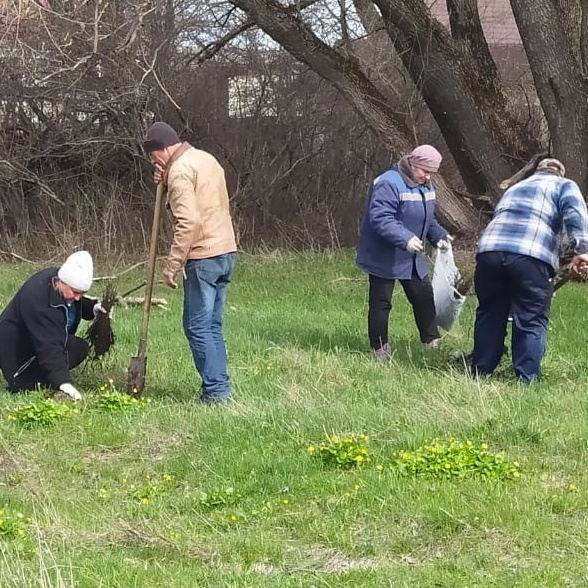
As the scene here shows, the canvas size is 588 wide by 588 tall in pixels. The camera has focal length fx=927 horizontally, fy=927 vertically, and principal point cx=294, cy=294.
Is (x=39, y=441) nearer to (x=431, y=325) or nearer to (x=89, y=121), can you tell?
(x=431, y=325)

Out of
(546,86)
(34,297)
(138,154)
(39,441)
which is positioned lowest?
(39,441)

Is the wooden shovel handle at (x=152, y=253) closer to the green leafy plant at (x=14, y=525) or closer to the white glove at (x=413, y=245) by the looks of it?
the white glove at (x=413, y=245)

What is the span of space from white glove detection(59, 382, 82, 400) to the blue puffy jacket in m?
2.50

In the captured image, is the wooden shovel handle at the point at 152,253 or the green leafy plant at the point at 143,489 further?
the wooden shovel handle at the point at 152,253

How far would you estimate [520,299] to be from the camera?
20.7 ft

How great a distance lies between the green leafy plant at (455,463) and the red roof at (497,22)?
15258 mm

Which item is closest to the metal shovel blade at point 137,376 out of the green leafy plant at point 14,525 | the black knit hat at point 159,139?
the black knit hat at point 159,139

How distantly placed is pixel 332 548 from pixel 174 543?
680 millimetres

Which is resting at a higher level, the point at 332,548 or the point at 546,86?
the point at 546,86

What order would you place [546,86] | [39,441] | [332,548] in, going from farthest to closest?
1. [546,86]
2. [39,441]
3. [332,548]

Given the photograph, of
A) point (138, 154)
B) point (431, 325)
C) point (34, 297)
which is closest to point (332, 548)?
point (34, 297)

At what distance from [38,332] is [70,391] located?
448 mm

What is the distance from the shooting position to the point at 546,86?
440 inches

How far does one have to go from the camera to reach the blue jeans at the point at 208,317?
5.92 meters
